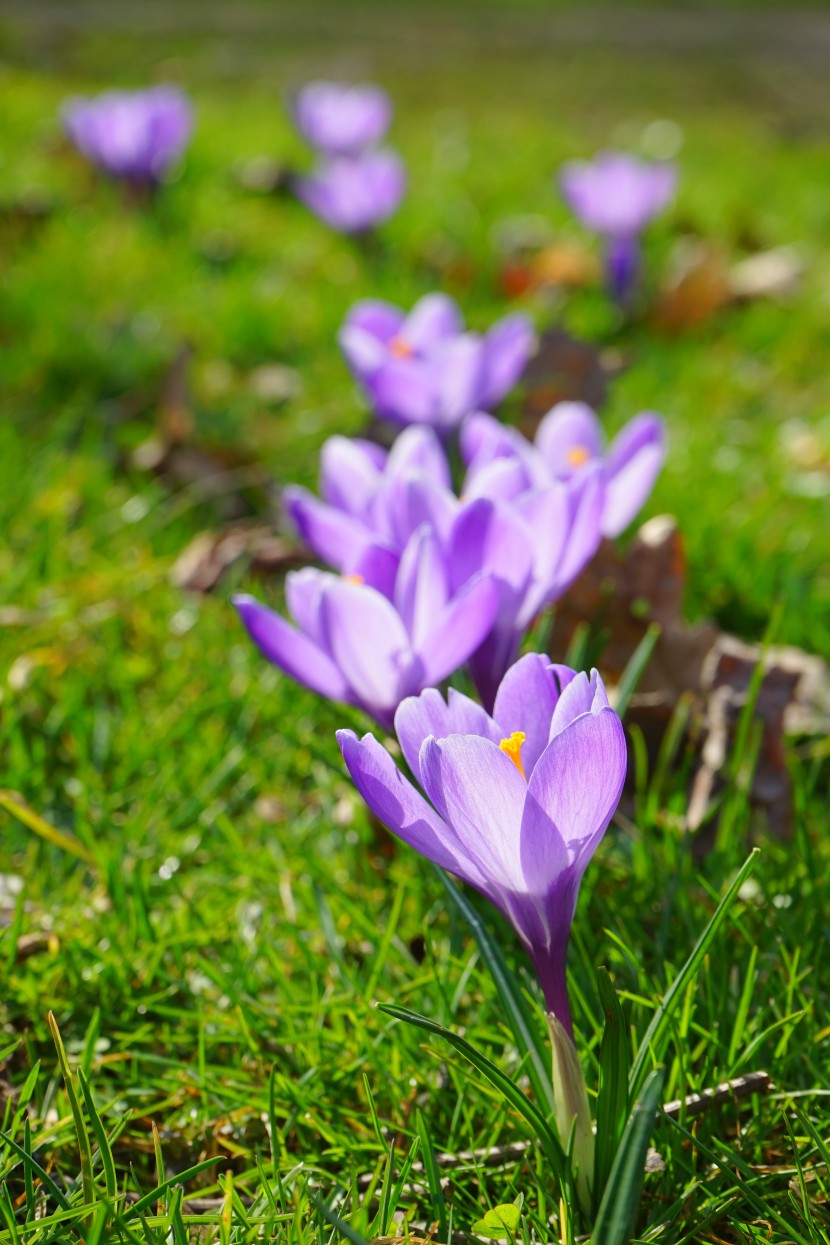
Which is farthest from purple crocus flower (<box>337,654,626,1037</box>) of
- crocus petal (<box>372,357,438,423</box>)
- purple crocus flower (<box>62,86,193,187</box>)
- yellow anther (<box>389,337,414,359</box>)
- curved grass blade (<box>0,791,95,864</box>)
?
purple crocus flower (<box>62,86,193,187</box>)

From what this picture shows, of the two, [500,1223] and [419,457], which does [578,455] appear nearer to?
[419,457]

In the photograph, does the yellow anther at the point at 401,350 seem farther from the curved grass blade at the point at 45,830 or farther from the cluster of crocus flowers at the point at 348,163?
the cluster of crocus flowers at the point at 348,163

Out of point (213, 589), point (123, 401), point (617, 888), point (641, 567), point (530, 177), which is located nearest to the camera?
point (617, 888)

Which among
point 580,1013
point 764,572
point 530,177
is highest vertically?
point 580,1013

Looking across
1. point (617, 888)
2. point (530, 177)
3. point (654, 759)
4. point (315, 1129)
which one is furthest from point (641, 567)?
point (530, 177)

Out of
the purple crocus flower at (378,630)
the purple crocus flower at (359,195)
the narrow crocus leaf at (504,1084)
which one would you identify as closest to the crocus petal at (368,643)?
the purple crocus flower at (378,630)

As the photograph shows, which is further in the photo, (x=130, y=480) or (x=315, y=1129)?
(x=130, y=480)

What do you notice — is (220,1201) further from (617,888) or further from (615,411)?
(615,411)

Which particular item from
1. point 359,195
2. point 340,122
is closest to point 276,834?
point 359,195

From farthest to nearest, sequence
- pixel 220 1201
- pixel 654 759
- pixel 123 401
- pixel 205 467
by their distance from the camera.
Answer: pixel 123 401 < pixel 205 467 < pixel 654 759 < pixel 220 1201
